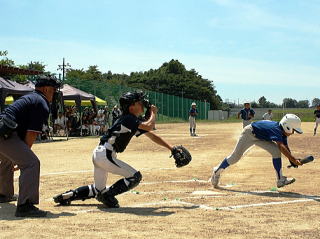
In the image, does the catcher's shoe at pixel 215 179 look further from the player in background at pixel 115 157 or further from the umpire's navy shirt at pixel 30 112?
the umpire's navy shirt at pixel 30 112

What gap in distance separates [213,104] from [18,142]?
98.1 m

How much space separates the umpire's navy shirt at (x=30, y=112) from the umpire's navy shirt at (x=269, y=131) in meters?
3.65

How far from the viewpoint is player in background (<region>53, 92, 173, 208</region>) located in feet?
21.6

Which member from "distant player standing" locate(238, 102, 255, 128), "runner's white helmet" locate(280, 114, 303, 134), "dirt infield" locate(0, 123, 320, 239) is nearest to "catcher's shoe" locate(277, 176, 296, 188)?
"dirt infield" locate(0, 123, 320, 239)

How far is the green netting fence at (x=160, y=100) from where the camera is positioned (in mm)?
39028

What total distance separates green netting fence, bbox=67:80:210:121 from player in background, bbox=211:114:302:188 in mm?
28504

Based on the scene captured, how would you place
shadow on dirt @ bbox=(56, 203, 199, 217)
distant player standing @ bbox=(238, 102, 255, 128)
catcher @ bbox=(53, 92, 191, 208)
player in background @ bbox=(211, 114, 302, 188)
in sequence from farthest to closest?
distant player standing @ bbox=(238, 102, 255, 128)
player in background @ bbox=(211, 114, 302, 188)
catcher @ bbox=(53, 92, 191, 208)
shadow on dirt @ bbox=(56, 203, 199, 217)

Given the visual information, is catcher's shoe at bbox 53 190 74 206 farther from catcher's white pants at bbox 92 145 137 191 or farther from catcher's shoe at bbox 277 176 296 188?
catcher's shoe at bbox 277 176 296 188

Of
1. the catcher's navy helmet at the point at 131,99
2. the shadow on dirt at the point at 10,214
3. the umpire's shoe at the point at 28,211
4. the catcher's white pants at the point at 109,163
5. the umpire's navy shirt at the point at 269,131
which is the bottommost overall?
the shadow on dirt at the point at 10,214

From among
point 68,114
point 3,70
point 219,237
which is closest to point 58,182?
point 219,237

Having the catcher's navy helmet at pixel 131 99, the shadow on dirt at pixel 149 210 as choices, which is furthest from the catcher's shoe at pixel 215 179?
the catcher's navy helmet at pixel 131 99

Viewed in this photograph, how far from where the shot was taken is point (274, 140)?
7.71 meters

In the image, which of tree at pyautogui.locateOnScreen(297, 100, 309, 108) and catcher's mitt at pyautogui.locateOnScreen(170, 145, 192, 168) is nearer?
catcher's mitt at pyautogui.locateOnScreen(170, 145, 192, 168)

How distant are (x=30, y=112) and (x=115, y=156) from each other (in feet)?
4.28
